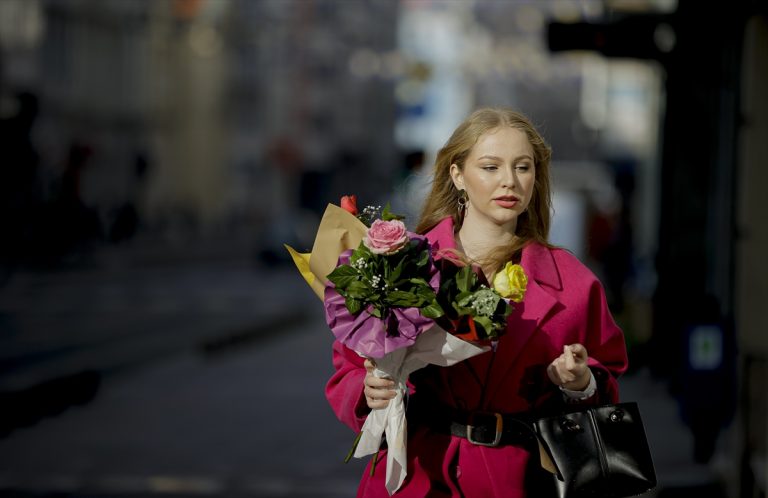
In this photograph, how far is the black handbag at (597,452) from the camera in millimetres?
3752

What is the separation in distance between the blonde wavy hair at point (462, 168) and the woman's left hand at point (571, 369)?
1.07 feet

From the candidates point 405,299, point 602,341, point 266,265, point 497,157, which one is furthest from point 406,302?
point 266,265

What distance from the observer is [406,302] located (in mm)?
3461

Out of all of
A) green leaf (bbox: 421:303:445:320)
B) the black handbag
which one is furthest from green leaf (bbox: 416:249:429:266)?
the black handbag

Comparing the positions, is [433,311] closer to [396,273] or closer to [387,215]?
[396,273]

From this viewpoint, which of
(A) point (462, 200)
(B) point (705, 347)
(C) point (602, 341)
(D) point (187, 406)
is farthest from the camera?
(D) point (187, 406)

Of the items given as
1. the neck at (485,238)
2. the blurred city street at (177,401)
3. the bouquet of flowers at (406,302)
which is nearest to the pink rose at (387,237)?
the bouquet of flowers at (406,302)

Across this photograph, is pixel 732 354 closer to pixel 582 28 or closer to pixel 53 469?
pixel 582 28

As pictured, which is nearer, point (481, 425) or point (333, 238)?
point (333, 238)

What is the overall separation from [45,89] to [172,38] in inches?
673

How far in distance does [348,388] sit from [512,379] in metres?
0.45

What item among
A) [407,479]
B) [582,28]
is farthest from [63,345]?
[407,479]

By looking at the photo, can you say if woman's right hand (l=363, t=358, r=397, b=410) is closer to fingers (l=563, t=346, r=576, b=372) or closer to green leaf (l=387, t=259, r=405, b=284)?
green leaf (l=387, t=259, r=405, b=284)

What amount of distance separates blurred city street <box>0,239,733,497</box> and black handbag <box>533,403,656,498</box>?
4952mm
